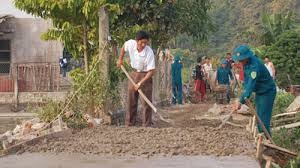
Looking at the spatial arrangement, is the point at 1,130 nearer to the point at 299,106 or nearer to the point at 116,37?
the point at 116,37

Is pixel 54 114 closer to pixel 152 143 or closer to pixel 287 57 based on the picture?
pixel 152 143

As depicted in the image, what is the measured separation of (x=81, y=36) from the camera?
12.9m

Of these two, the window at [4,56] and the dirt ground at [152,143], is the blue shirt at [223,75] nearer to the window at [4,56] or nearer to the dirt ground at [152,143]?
the window at [4,56]

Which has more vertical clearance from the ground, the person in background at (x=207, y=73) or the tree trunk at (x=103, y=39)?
the tree trunk at (x=103, y=39)

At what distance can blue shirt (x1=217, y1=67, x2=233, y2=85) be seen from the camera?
68.0 feet

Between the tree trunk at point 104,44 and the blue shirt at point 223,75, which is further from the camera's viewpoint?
the blue shirt at point 223,75

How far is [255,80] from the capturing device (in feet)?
29.6

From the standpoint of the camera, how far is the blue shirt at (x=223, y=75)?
816 inches

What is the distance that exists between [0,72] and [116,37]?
38.8ft

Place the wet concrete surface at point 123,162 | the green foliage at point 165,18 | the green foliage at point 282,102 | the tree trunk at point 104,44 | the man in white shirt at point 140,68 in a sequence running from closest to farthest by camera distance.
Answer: the wet concrete surface at point 123,162 → the man in white shirt at point 140,68 → the tree trunk at point 104,44 → the green foliage at point 282,102 → the green foliage at point 165,18

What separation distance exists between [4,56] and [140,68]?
47.4 ft

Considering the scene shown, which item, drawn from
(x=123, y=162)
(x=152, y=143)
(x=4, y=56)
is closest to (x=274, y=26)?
(x=4, y=56)

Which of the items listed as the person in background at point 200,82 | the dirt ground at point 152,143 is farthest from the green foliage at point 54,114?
the person in background at point 200,82

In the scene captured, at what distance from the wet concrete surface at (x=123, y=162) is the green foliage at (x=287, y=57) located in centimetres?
1555
